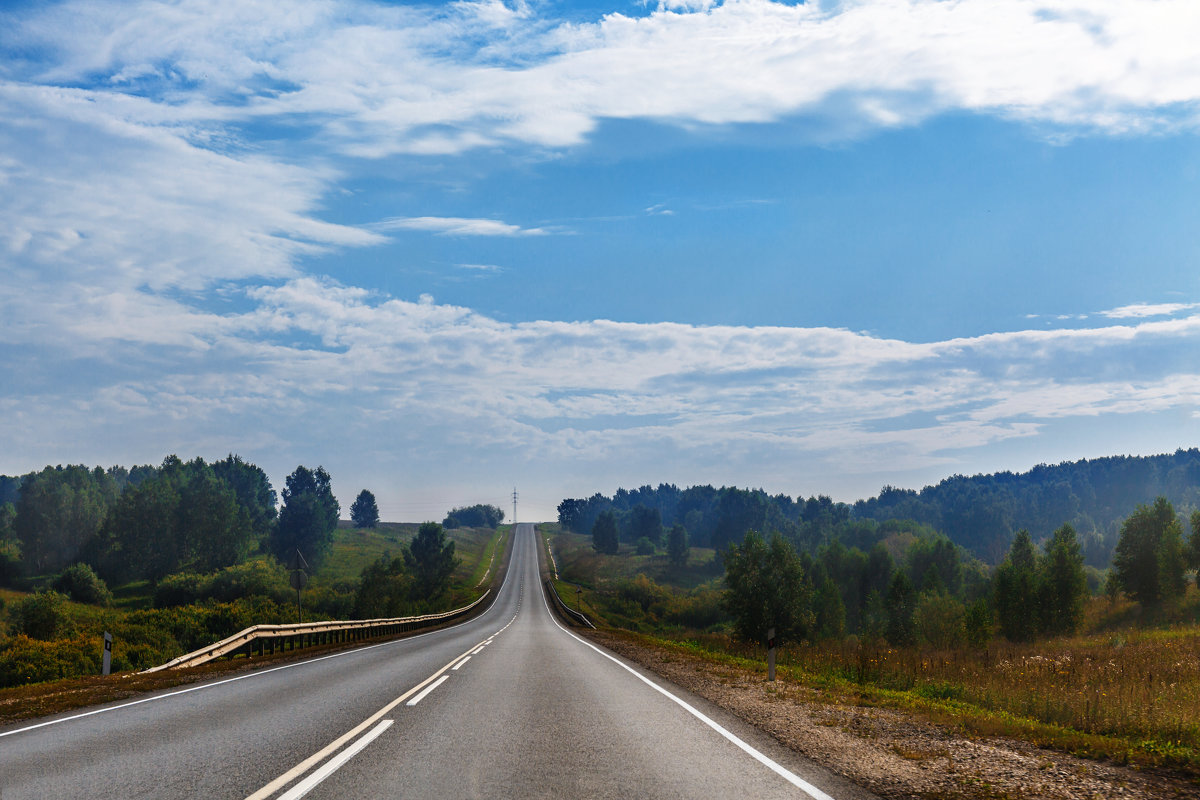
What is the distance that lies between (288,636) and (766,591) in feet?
158

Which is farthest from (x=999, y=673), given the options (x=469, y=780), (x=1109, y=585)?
(x=1109, y=585)

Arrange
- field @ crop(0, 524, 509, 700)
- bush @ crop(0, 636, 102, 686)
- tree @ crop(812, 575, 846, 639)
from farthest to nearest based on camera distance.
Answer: tree @ crop(812, 575, 846, 639) → field @ crop(0, 524, 509, 700) → bush @ crop(0, 636, 102, 686)

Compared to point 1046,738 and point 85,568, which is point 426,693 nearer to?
point 1046,738

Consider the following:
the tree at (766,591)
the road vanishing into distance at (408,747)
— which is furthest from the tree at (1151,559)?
the road vanishing into distance at (408,747)

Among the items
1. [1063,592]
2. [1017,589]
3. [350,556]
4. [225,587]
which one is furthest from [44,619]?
[350,556]

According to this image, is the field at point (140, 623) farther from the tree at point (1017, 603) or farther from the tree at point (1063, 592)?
the tree at point (1063, 592)

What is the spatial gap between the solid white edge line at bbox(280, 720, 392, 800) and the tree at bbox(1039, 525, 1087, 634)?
7520cm

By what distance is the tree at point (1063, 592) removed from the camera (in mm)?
70125

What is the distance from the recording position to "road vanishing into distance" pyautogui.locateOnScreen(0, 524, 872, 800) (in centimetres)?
668

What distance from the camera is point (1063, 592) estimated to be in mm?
71562

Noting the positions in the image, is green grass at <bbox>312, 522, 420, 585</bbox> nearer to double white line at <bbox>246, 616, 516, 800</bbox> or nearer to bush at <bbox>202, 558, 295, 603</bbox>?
bush at <bbox>202, 558, 295, 603</bbox>

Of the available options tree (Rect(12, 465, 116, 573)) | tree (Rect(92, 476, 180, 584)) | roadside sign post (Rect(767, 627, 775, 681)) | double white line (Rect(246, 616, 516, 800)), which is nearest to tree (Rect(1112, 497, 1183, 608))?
roadside sign post (Rect(767, 627, 775, 681))

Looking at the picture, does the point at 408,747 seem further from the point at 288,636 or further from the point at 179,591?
the point at 179,591

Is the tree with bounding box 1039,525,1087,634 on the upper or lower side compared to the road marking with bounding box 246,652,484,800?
lower
